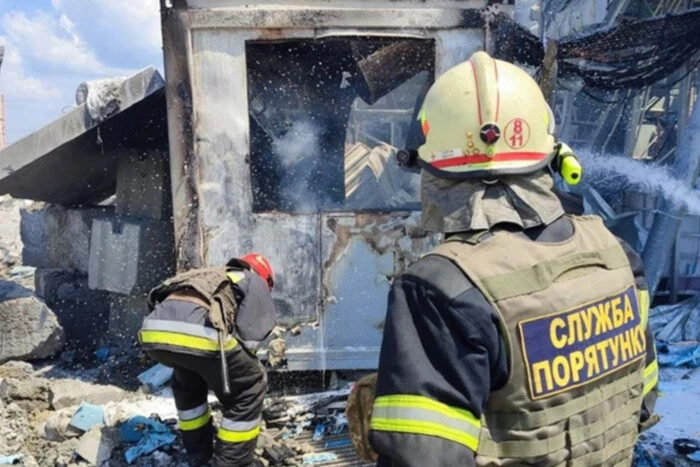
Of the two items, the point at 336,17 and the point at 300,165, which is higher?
the point at 336,17

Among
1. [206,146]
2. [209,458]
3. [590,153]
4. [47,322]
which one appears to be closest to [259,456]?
[209,458]

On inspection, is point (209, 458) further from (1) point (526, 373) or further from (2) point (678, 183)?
(2) point (678, 183)

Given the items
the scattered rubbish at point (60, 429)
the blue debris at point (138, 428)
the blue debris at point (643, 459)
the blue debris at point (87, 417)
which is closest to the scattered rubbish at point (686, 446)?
the blue debris at point (643, 459)

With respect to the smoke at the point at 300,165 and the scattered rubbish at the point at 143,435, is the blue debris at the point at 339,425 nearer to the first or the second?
the scattered rubbish at the point at 143,435

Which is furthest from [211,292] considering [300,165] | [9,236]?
[9,236]

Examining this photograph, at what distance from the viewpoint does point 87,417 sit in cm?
430

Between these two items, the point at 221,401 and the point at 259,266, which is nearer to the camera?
the point at 221,401

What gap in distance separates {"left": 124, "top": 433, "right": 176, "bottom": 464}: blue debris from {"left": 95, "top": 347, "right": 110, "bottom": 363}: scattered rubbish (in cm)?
183

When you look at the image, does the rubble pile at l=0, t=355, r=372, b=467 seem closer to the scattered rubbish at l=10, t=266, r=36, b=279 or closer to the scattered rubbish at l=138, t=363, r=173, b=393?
the scattered rubbish at l=138, t=363, r=173, b=393

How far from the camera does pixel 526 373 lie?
4.51ft

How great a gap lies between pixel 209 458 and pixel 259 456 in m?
0.33

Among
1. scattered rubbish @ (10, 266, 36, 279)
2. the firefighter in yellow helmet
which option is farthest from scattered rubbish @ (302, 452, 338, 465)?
scattered rubbish @ (10, 266, 36, 279)

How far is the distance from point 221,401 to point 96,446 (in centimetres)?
100

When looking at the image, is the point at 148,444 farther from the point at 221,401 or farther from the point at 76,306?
the point at 76,306
